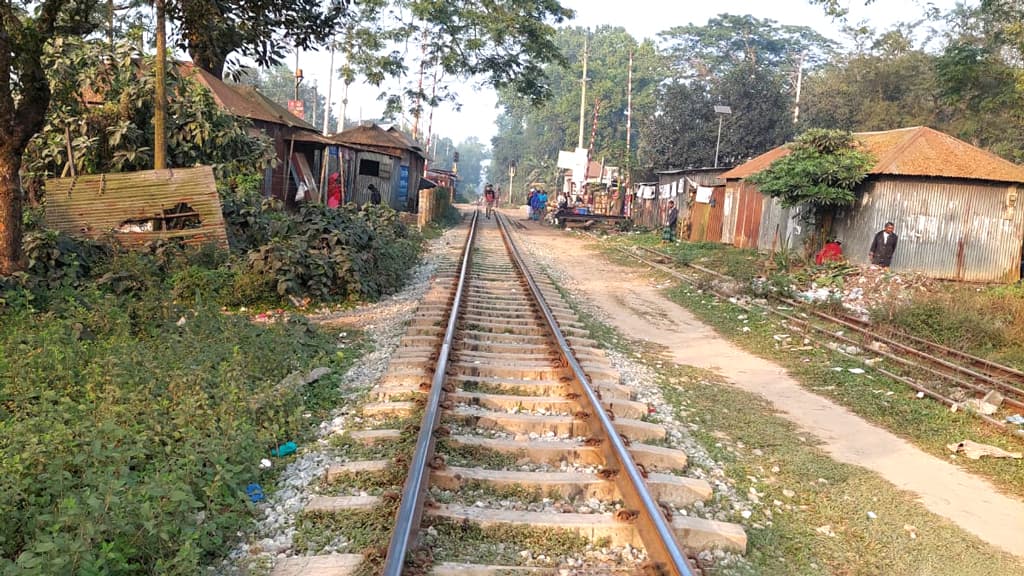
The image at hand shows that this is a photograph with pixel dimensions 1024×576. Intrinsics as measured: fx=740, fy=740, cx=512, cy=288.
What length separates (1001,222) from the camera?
17.1m

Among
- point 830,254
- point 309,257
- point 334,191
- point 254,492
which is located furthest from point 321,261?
point 830,254

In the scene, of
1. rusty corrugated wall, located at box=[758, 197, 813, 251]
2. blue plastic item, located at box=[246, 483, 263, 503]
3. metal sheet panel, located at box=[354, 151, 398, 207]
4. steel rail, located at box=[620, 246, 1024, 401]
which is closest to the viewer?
blue plastic item, located at box=[246, 483, 263, 503]

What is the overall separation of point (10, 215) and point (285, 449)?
5.62 metres

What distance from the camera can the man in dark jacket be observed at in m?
16.4

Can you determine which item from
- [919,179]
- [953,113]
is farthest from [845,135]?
[953,113]

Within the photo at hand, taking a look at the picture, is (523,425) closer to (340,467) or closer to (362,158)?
(340,467)

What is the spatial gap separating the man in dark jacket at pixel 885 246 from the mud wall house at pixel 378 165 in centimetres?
1504

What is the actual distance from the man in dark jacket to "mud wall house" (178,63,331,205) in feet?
48.2

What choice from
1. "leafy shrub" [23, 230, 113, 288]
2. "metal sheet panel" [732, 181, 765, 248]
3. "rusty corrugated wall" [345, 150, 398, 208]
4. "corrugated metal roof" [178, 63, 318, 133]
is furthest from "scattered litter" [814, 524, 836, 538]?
"rusty corrugated wall" [345, 150, 398, 208]

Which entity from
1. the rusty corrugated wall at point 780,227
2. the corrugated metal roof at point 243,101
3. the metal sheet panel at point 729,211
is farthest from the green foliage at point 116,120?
the metal sheet panel at point 729,211

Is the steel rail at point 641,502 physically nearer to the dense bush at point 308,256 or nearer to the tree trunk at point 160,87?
the dense bush at point 308,256

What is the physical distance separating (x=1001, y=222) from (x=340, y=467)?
58.4ft

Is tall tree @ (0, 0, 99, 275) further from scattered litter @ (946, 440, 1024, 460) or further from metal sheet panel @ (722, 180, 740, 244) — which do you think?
metal sheet panel @ (722, 180, 740, 244)

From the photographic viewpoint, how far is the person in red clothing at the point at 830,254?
1717cm
